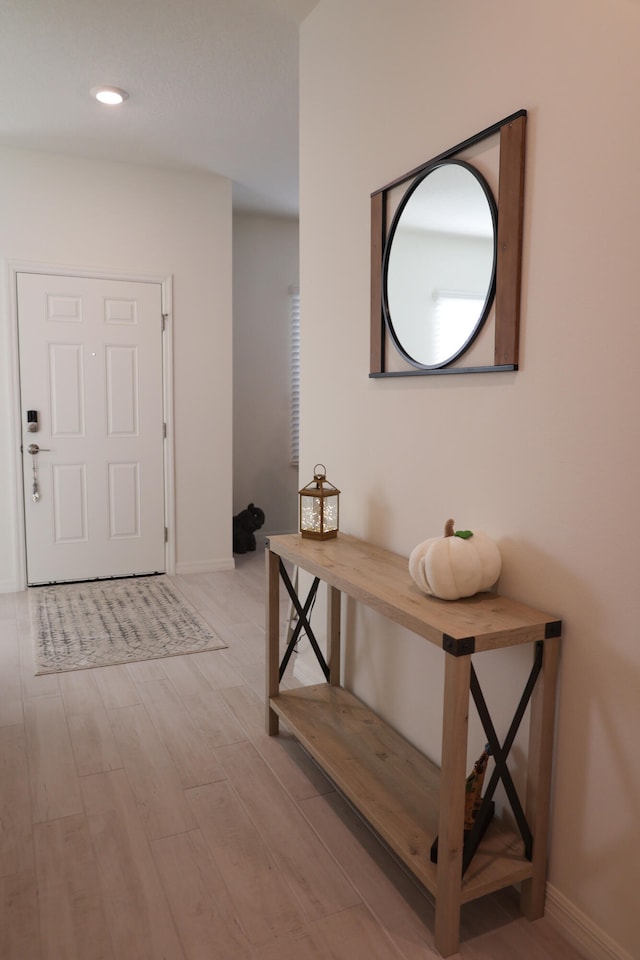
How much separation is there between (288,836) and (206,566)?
303 cm

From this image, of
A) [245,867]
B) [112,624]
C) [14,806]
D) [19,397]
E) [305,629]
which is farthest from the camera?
[19,397]

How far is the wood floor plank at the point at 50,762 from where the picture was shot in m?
2.08

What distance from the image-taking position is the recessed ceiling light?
326 centimetres

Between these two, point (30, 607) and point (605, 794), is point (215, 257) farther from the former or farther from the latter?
point (605, 794)

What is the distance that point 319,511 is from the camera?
93.3 inches

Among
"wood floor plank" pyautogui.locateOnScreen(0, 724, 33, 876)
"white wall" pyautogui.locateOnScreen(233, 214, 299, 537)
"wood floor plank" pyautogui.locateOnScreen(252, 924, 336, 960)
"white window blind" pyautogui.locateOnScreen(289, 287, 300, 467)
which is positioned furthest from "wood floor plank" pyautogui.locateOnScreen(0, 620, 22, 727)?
"white window blind" pyautogui.locateOnScreen(289, 287, 300, 467)

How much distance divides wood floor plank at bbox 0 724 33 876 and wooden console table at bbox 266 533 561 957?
83cm

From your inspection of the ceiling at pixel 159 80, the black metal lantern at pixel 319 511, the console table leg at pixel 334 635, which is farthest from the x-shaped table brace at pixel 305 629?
the ceiling at pixel 159 80

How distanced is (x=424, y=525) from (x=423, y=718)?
59cm

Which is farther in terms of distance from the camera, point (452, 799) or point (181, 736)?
point (181, 736)

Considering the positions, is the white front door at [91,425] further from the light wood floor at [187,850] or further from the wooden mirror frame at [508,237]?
the wooden mirror frame at [508,237]

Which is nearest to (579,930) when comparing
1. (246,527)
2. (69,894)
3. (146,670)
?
(69,894)

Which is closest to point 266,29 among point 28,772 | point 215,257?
point 215,257

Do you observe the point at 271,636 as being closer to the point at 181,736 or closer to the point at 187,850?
the point at 181,736
